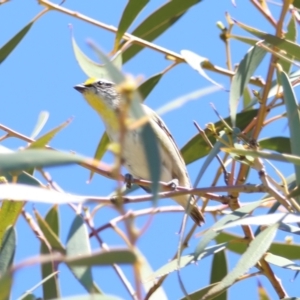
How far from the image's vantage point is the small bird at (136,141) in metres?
3.49

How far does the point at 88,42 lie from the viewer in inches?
44.6

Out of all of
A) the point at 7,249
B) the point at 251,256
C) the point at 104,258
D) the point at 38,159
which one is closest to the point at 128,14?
the point at 7,249

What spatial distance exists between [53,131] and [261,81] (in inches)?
57.7

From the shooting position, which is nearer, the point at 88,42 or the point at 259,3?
the point at 88,42

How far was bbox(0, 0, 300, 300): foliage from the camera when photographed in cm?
118

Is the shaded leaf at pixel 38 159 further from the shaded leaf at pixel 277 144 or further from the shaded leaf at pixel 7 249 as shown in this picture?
the shaded leaf at pixel 277 144

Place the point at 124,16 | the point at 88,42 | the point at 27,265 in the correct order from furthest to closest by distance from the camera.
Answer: the point at 124,16
the point at 88,42
the point at 27,265

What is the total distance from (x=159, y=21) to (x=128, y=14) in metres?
0.37

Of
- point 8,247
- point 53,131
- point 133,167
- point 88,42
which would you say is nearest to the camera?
Answer: point 88,42

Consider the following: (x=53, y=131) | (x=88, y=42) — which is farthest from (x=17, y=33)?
(x=88, y=42)

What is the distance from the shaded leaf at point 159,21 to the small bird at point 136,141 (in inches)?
13.2

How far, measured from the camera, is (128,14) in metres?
2.67

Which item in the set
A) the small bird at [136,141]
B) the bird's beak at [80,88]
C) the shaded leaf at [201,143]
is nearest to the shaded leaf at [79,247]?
the shaded leaf at [201,143]

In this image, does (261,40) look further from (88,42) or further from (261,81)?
(88,42)
